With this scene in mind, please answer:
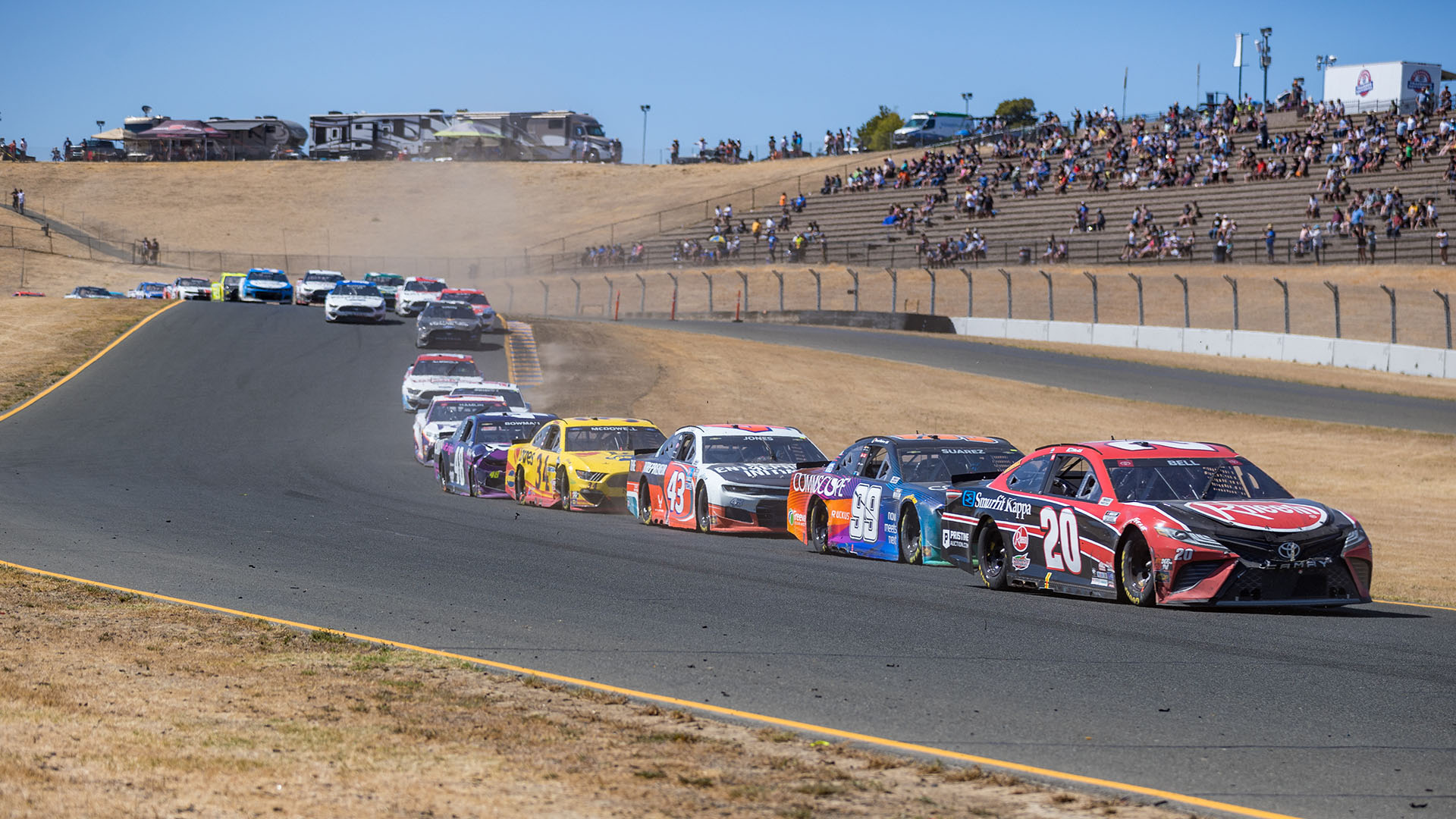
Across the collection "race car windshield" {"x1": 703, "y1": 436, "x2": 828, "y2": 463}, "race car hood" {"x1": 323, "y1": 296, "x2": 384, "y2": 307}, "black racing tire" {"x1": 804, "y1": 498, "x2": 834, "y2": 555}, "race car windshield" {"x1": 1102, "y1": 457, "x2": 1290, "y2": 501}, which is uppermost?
"race car hood" {"x1": 323, "y1": 296, "x2": 384, "y2": 307}

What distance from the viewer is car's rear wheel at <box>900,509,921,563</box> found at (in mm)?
14286

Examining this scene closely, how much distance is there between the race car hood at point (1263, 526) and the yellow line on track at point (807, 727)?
14.7 feet

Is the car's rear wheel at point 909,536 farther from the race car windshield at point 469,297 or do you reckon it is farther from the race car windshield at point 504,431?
the race car windshield at point 469,297

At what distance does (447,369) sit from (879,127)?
129 metres

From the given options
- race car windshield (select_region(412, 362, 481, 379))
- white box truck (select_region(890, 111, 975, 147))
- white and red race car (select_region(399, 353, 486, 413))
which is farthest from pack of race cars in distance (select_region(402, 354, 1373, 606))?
white box truck (select_region(890, 111, 975, 147))

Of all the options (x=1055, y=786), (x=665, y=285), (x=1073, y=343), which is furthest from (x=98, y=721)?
(x=665, y=285)

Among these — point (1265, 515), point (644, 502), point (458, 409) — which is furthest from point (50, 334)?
point (1265, 515)

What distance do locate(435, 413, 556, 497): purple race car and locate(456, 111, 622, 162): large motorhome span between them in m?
85.6

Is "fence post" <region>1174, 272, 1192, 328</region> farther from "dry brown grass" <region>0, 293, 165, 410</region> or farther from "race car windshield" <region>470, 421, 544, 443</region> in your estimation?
"dry brown grass" <region>0, 293, 165, 410</region>

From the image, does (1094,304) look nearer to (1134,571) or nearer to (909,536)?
(909,536)

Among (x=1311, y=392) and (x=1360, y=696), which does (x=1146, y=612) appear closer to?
(x=1360, y=696)

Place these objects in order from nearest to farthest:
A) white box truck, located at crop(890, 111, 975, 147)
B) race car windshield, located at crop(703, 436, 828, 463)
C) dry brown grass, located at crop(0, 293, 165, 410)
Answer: race car windshield, located at crop(703, 436, 828, 463) → dry brown grass, located at crop(0, 293, 165, 410) → white box truck, located at crop(890, 111, 975, 147)

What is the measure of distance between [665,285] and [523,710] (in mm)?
63391

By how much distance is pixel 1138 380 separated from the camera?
3909 centimetres
